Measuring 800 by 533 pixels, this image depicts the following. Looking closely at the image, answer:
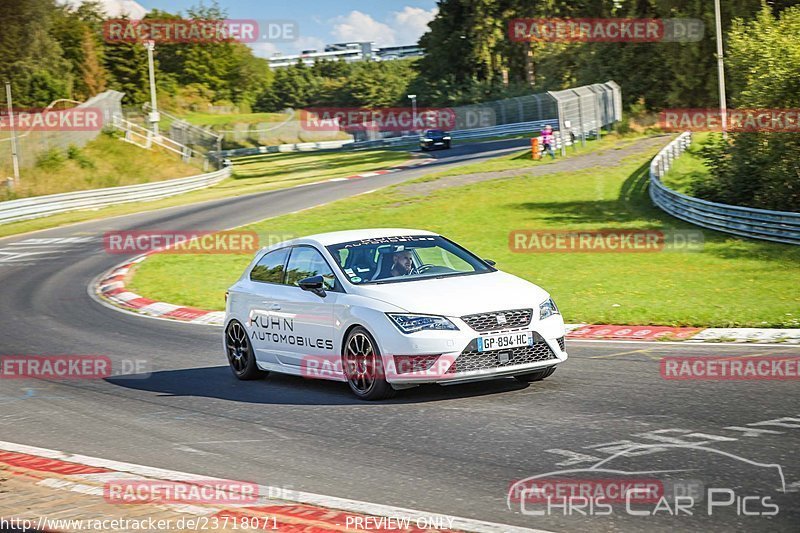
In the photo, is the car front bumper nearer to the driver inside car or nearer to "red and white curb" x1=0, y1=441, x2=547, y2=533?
the driver inside car

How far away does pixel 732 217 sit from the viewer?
2595cm

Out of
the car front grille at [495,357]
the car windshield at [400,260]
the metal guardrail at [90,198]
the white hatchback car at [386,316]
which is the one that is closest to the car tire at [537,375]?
the white hatchback car at [386,316]

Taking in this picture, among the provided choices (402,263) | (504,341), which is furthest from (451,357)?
(402,263)

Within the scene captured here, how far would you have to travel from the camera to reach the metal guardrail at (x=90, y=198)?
3919cm

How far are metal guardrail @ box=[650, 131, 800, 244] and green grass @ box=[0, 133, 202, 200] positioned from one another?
2560 centimetres

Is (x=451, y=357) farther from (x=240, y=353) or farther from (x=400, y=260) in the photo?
(x=240, y=353)

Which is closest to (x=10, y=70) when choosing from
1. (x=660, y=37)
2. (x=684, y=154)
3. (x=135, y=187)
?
(x=135, y=187)

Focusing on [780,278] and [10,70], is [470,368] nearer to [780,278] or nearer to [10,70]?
[780,278]

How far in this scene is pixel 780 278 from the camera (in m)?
18.8

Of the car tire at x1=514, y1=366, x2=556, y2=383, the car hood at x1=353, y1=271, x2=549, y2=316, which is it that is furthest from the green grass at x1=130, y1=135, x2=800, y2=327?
the car hood at x1=353, y1=271, x2=549, y2=316

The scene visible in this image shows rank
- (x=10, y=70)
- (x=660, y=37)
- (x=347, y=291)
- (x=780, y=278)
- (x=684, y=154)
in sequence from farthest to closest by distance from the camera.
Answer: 1. (x=10, y=70)
2. (x=660, y=37)
3. (x=684, y=154)
4. (x=780, y=278)
5. (x=347, y=291)

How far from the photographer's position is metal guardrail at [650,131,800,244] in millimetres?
23562

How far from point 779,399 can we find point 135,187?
133ft

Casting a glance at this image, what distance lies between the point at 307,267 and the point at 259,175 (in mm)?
50212
